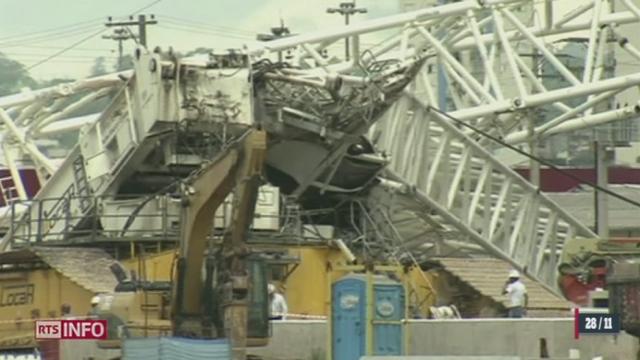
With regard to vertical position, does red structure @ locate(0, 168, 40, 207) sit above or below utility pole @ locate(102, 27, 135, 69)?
below

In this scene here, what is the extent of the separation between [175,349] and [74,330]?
313cm

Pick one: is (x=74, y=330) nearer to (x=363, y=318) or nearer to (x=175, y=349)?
(x=175, y=349)

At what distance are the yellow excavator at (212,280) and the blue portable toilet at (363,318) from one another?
1.32m

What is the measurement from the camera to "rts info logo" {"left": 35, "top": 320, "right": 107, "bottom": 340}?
3512 centimetres

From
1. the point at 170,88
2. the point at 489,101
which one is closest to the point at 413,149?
the point at 489,101

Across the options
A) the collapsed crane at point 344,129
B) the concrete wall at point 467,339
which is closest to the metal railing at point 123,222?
the collapsed crane at point 344,129

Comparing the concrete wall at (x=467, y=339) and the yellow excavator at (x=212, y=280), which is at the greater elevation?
the yellow excavator at (x=212, y=280)

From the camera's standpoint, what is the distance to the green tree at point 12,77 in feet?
368

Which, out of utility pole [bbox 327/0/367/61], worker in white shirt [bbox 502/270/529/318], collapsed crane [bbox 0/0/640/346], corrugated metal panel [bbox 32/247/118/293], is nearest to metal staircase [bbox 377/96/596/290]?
collapsed crane [bbox 0/0/640/346]

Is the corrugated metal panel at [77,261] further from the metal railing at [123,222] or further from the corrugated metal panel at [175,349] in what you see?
the corrugated metal panel at [175,349]

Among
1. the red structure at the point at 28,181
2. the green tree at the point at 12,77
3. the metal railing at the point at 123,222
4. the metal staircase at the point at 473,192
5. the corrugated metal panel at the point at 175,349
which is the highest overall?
the green tree at the point at 12,77

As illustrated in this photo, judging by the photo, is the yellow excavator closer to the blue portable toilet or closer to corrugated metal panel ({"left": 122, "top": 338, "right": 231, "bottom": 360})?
the blue portable toilet

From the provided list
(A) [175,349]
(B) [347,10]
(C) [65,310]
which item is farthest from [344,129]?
(B) [347,10]

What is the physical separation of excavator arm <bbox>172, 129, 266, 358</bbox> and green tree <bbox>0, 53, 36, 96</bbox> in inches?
2850
